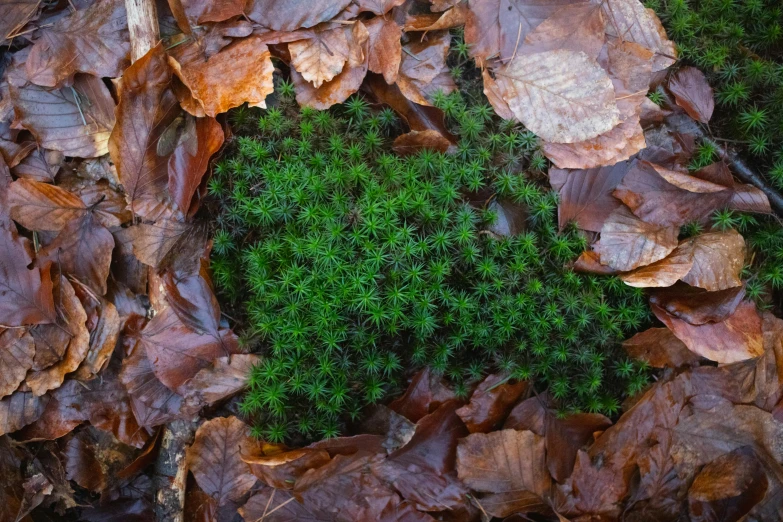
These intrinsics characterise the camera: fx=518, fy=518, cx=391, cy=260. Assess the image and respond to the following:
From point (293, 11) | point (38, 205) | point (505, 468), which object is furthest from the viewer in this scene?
point (38, 205)

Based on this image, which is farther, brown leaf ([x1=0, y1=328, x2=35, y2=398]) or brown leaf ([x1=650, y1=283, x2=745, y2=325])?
brown leaf ([x1=0, y1=328, x2=35, y2=398])

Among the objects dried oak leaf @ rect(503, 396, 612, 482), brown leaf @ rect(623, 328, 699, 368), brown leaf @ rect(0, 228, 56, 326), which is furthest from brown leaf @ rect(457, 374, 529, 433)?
brown leaf @ rect(0, 228, 56, 326)

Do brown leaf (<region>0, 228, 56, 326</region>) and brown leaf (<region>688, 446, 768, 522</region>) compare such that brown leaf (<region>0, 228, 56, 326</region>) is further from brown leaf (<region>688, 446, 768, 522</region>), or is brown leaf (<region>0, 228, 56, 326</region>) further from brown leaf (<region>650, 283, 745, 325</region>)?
brown leaf (<region>688, 446, 768, 522</region>)

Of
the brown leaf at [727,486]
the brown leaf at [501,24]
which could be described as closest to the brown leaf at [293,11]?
the brown leaf at [501,24]

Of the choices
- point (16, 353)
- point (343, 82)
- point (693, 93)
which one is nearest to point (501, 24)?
point (343, 82)

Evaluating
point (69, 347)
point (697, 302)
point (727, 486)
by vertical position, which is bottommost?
point (727, 486)

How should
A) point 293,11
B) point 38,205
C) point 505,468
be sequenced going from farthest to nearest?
1. point 38,205
2. point 293,11
3. point 505,468

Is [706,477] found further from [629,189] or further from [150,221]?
[150,221]

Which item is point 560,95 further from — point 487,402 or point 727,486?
point 727,486
